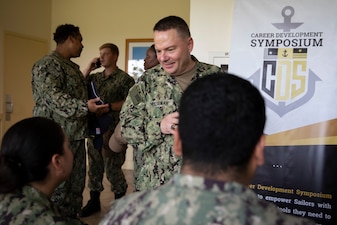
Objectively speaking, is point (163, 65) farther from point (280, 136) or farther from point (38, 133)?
point (280, 136)

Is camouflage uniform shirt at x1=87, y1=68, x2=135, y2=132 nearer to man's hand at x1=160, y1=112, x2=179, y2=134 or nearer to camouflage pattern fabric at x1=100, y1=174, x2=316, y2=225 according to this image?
man's hand at x1=160, y1=112, x2=179, y2=134

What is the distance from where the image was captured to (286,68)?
101 inches

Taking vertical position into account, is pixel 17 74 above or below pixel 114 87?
above

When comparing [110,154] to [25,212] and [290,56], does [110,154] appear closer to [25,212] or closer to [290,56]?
[290,56]

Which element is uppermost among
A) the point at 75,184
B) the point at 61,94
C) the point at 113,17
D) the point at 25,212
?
the point at 113,17

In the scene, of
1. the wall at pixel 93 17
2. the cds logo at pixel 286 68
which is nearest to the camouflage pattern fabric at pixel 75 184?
the cds logo at pixel 286 68

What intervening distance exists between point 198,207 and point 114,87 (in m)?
3.26

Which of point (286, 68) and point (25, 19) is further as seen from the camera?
point (25, 19)

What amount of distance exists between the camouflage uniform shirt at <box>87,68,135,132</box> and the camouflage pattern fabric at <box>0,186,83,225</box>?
105 inches

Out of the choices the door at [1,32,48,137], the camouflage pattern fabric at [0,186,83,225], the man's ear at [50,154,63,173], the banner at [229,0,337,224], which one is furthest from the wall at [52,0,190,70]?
the camouflage pattern fabric at [0,186,83,225]

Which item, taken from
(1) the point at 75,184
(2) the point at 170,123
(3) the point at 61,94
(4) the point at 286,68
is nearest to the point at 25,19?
(3) the point at 61,94

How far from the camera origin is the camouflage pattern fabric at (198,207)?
0.68 metres

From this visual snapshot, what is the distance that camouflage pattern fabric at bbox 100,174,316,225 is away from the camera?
2.23 ft

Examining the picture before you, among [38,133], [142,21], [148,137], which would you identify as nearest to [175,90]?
[148,137]
